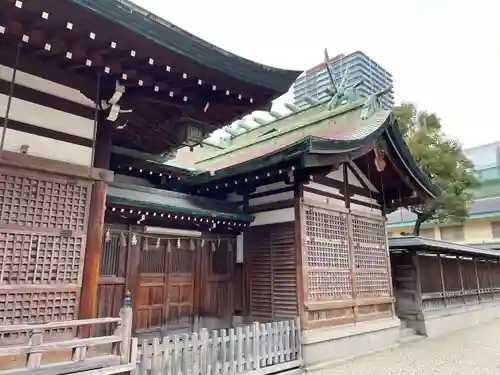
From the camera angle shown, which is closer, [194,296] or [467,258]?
[194,296]

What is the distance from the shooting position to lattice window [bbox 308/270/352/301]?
24.1 ft

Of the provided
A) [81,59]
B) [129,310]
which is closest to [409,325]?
[129,310]

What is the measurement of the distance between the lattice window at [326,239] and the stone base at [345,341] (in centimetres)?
133

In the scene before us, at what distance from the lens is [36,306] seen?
13.3ft

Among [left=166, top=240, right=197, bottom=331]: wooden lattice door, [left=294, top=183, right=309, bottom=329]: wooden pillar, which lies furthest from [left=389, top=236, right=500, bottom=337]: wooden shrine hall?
[left=166, top=240, right=197, bottom=331]: wooden lattice door

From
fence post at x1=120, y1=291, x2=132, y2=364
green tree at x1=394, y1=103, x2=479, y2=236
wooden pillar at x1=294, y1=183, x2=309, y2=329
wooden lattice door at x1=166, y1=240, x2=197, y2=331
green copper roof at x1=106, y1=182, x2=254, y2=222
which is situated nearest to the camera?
fence post at x1=120, y1=291, x2=132, y2=364

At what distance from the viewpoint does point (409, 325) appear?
1067 centimetres

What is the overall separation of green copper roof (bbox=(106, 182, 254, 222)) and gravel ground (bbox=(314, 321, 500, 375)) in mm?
3492

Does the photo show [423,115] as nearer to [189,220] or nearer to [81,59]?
[189,220]

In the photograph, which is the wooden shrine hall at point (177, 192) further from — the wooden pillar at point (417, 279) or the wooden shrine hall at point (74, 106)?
the wooden pillar at point (417, 279)

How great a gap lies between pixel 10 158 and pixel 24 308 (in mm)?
1634

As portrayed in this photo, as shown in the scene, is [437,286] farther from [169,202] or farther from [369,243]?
[169,202]

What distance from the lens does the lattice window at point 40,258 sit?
3943 millimetres

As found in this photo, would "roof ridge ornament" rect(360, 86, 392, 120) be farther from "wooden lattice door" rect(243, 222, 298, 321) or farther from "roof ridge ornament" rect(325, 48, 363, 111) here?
"wooden lattice door" rect(243, 222, 298, 321)
